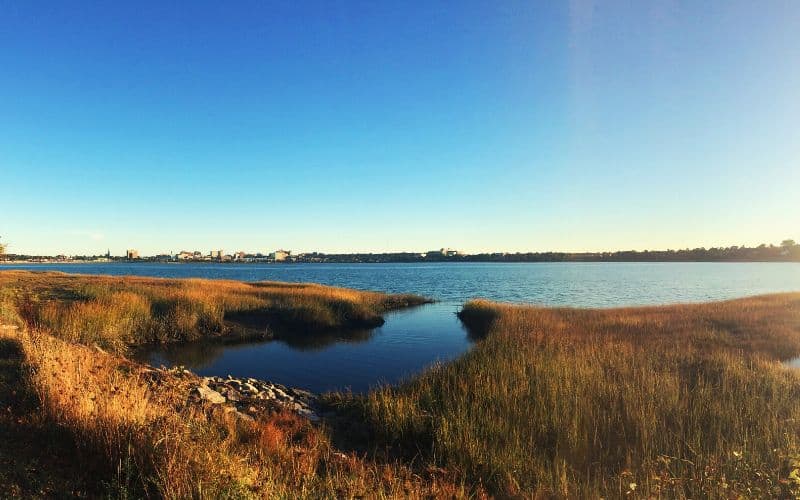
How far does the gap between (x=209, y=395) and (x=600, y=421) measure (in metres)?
8.91

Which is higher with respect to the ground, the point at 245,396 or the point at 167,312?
the point at 167,312

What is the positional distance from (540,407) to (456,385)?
2212 millimetres

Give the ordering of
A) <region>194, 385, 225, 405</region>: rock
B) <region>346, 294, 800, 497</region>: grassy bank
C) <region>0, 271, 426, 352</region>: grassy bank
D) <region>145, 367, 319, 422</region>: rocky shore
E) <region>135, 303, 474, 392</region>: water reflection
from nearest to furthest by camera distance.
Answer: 1. <region>346, 294, 800, 497</region>: grassy bank
2. <region>145, 367, 319, 422</region>: rocky shore
3. <region>194, 385, 225, 405</region>: rock
4. <region>135, 303, 474, 392</region>: water reflection
5. <region>0, 271, 426, 352</region>: grassy bank

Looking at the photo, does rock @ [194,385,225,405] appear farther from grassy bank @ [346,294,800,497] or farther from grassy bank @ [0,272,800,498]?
grassy bank @ [346,294,800,497]

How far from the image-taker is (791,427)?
7.49m

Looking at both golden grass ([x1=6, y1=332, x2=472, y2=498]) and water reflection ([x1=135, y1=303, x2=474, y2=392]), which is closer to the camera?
golden grass ([x1=6, y1=332, x2=472, y2=498])

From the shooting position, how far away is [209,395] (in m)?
10.3

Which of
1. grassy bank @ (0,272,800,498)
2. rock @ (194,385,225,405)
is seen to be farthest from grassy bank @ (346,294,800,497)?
rock @ (194,385,225,405)

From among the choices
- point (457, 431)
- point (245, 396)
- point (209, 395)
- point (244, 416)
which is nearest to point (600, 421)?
point (457, 431)

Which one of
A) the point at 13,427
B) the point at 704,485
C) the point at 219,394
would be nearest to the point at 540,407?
the point at 704,485

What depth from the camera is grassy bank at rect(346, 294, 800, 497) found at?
589cm

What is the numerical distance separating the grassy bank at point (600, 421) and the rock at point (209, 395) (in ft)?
10.2

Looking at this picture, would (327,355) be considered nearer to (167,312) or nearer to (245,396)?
(245,396)

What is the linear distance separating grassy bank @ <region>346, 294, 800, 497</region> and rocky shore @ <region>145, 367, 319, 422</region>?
1309 mm
